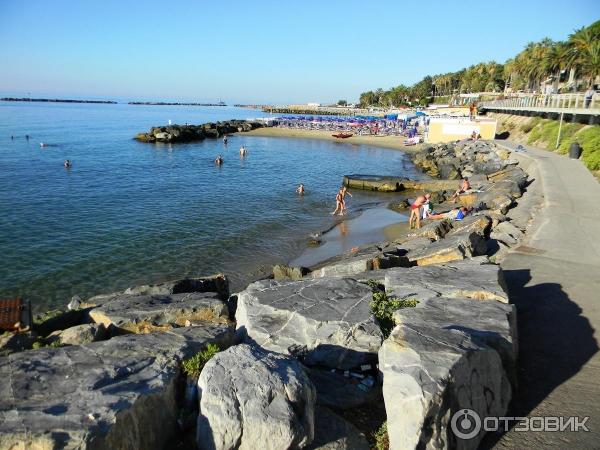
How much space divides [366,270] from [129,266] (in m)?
10.6

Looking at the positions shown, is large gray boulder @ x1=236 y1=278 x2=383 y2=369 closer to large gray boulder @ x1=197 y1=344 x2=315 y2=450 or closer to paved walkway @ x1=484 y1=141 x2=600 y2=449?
large gray boulder @ x1=197 y1=344 x2=315 y2=450

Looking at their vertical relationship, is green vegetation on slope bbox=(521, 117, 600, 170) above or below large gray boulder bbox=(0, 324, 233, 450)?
above

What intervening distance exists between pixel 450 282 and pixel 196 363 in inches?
187

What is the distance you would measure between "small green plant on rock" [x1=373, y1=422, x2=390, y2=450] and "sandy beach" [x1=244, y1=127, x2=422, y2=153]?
57.2 meters

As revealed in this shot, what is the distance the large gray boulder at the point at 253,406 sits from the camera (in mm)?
3947

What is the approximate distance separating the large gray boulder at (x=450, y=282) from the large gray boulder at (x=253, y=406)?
136 inches

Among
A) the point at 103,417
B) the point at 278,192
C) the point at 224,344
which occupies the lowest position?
the point at 278,192

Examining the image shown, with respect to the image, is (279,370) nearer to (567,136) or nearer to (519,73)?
(567,136)

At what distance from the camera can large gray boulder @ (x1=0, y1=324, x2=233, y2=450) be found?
3584 mm

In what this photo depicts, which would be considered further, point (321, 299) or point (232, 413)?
point (321, 299)

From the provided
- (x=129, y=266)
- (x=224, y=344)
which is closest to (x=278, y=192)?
(x=129, y=266)

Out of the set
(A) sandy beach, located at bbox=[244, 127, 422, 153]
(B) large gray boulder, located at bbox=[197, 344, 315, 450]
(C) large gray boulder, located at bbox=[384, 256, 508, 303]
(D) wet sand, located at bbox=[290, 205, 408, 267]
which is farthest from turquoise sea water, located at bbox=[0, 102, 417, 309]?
(B) large gray boulder, located at bbox=[197, 344, 315, 450]

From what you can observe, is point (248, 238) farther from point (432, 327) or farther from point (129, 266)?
point (432, 327)

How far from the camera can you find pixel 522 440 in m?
4.93
